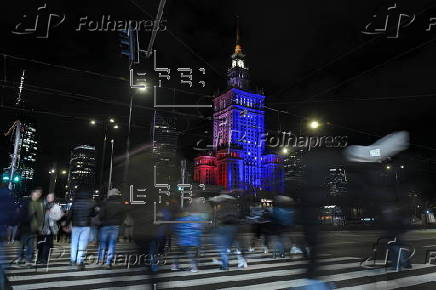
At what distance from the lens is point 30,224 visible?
8984 mm

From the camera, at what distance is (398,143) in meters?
6.31

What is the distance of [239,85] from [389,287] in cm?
11450

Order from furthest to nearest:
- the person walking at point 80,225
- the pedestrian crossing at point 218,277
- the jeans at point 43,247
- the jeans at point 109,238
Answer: the jeans at point 43,247
the person walking at point 80,225
the jeans at point 109,238
the pedestrian crossing at point 218,277

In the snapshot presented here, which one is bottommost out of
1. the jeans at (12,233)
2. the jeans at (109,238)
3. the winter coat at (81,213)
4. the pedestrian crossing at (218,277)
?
the jeans at (12,233)

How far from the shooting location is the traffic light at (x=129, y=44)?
373 inches

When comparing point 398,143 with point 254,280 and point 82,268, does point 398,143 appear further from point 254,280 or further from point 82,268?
point 82,268

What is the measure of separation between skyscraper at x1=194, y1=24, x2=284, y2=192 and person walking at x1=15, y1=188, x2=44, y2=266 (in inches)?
3756

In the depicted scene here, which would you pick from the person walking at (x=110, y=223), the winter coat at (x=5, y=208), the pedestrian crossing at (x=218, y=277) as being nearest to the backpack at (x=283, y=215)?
the pedestrian crossing at (x=218, y=277)

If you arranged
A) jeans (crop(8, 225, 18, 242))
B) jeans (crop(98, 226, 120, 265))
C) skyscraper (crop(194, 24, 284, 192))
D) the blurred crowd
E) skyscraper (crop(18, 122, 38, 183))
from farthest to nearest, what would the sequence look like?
1. skyscraper (crop(194, 24, 284, 192))
2. skyscraper (crop(18, 122, 38, 183))
3. jeans (crop(8, 225, 18, 242))
4. jeans (crop(98, 226, 120, 265))
5. the blurred crowd

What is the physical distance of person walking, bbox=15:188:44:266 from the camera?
896 centimetres

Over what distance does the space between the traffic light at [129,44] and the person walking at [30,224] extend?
4.50m

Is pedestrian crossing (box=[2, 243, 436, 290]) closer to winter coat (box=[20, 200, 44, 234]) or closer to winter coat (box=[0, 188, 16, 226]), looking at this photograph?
winter coat (box=[0, 188, 16, 226])

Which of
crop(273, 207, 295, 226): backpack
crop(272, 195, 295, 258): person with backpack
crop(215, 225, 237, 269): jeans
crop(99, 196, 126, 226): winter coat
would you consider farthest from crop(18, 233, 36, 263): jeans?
crop(273, 207, 295, 226): backpack

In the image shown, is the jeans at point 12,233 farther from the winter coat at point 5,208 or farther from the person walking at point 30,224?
the winter coat at point 5,208
